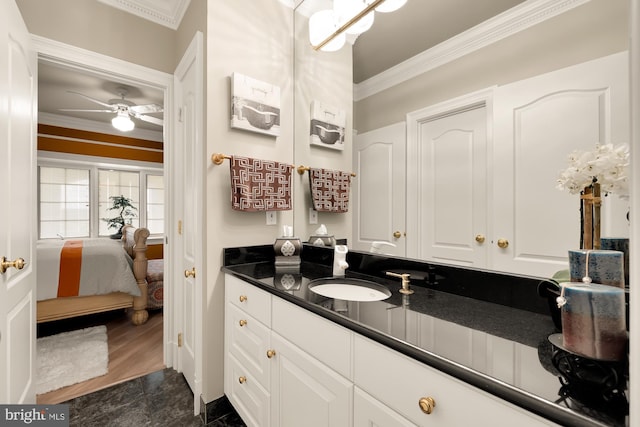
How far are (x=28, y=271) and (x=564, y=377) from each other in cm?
214

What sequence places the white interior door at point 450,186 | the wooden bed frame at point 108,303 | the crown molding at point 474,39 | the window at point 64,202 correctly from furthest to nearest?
the window at point 64,202 → the wooden bed frame at point 108,303 → the white interior door at point 450,186 → the crown molding at point 474,39

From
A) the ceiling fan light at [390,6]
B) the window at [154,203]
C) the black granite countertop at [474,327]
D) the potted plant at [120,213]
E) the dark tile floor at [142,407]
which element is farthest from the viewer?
the window at [154,203]

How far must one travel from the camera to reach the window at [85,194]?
461 cm

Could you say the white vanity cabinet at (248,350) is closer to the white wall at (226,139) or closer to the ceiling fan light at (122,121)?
the white wall at (226,139)

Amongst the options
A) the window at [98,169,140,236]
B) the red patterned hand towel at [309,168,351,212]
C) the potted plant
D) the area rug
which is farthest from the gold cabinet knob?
the window at [98,169,140,236]

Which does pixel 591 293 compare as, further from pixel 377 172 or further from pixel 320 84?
pixel 320 84

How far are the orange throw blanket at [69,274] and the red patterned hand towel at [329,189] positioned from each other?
248 cm

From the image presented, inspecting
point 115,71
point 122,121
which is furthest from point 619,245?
point 122,121

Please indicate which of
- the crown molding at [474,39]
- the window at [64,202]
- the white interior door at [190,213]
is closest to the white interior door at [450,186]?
the crown molding at [474,39]

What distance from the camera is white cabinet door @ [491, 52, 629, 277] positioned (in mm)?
736

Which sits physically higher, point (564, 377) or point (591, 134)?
point (591, 134)

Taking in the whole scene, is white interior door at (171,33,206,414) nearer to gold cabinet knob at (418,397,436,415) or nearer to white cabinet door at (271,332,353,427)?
white cabinet door at (271,332,353,427)

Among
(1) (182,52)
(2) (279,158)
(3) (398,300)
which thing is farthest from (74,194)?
(3) (398,300)

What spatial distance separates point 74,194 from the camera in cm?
481
